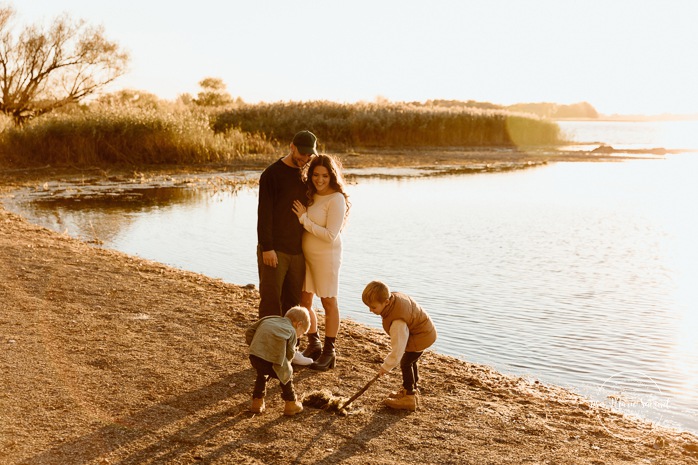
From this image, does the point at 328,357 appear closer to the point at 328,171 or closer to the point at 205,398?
the point at 205,398

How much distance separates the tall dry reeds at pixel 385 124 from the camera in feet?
129

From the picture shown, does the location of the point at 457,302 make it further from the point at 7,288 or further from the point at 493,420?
the point at 7,288

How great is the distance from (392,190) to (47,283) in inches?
563

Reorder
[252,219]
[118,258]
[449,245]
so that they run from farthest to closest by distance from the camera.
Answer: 1. [252,219]
2. [449,245]
3. [118,258]

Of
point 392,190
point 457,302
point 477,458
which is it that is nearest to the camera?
point 477,458

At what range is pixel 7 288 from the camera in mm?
8492

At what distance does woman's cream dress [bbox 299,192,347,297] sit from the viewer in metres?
5.97

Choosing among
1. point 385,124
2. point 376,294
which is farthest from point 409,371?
point 385,124

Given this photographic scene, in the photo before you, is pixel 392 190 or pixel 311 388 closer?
pixel 311 388

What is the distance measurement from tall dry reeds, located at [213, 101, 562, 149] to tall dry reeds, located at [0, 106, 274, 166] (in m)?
10.1

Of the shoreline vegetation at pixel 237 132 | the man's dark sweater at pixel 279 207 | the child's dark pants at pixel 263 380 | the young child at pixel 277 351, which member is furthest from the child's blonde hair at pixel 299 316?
the shoreline vegetation at pixel 237 132

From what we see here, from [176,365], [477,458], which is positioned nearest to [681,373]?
[477,458]

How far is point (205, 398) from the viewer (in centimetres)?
549

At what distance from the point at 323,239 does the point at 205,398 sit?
4.83 feet
